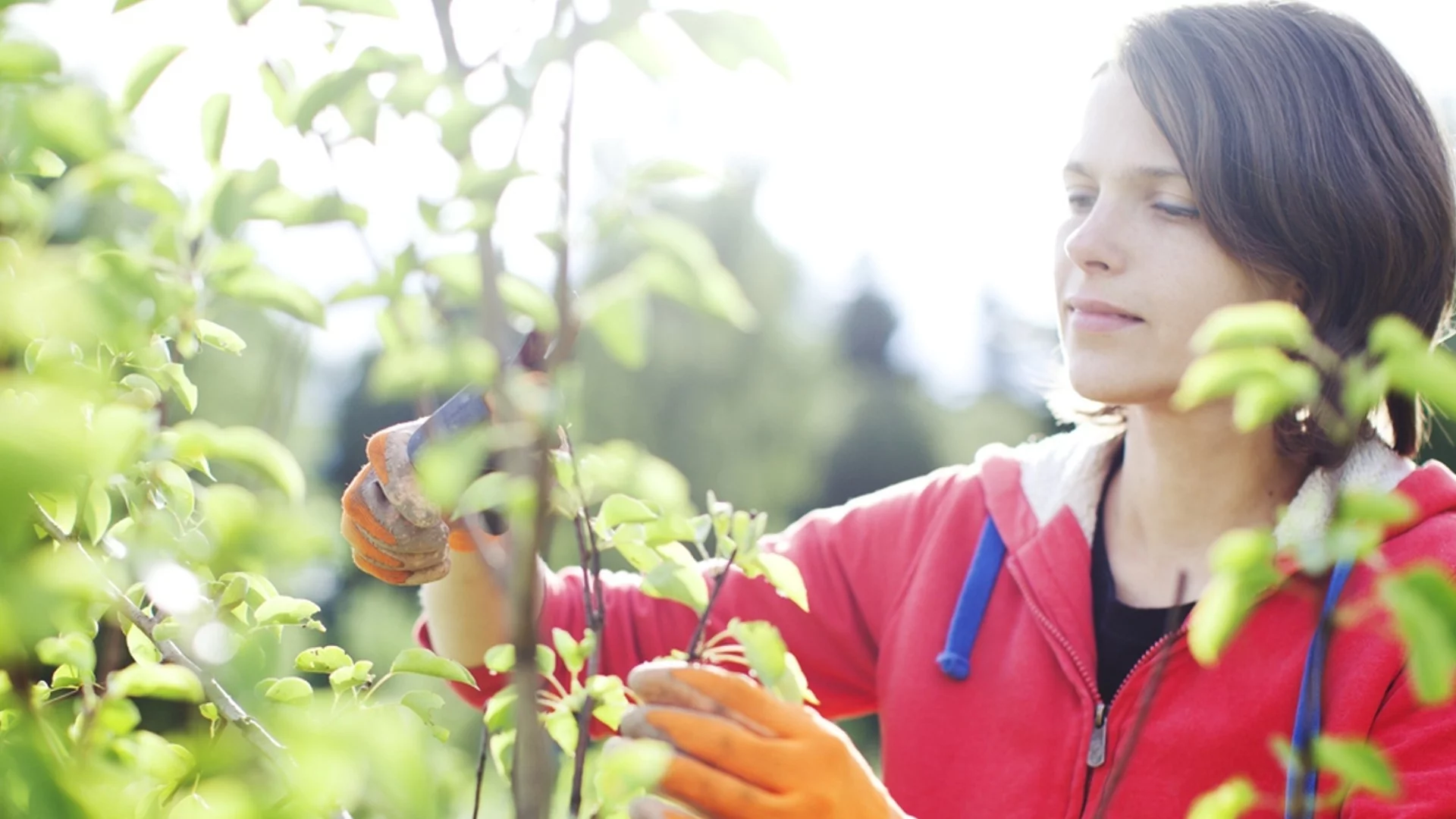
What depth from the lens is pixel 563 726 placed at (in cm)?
99

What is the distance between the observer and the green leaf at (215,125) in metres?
0.76

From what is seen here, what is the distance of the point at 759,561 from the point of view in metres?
0.95

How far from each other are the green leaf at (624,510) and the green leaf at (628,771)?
0.15 meters

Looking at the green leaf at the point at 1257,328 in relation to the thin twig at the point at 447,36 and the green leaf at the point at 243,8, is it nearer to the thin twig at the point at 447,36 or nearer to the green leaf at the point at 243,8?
the thin twig at the point at 447,36

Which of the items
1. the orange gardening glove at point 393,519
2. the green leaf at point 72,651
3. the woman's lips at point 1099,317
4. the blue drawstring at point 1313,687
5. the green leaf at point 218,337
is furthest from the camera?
the woman's lips at point 1099,317

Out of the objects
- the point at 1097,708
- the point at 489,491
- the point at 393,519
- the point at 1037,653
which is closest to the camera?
the point at 489,491

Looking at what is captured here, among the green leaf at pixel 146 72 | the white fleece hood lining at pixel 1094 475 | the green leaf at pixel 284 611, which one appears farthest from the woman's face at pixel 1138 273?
the green leaf at pixel 146 72

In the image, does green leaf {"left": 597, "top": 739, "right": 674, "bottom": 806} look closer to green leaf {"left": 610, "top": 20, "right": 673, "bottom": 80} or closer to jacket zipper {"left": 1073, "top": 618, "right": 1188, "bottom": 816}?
green leaf {"left": 610, "top": 20, "right": 673, "bottom": 80}

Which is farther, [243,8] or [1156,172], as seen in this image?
[1156,172]

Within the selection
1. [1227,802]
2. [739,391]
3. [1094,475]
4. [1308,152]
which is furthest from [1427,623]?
[739,391]

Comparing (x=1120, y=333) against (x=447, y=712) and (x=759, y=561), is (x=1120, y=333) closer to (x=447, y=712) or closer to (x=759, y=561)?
(x=759, y=561)

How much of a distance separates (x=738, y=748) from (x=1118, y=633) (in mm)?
923

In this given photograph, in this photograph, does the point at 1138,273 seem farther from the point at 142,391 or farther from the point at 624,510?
the point at 142,391

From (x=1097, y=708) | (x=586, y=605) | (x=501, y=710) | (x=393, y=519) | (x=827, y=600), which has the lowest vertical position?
(x=827, y=600)
